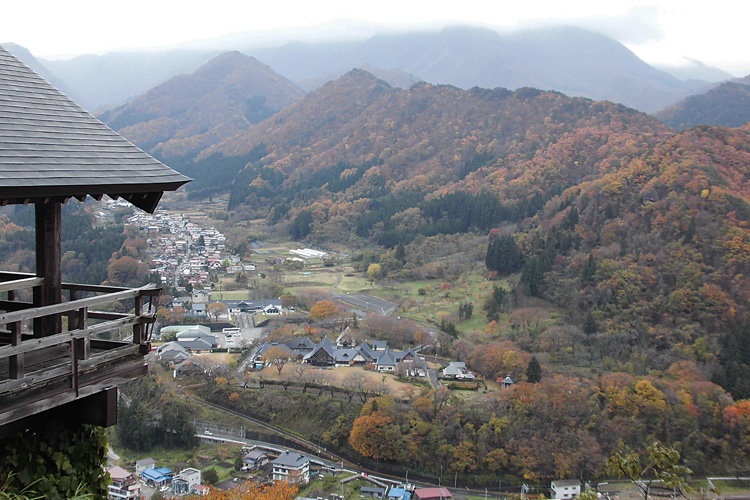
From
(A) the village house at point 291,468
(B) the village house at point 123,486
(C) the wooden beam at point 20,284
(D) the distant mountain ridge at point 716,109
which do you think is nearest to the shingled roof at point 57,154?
(C) the wooden beam at point 20,284

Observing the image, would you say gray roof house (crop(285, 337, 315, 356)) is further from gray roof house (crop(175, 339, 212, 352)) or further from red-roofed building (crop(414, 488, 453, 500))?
red-roofed building (crop(414, 488, 453, 500))

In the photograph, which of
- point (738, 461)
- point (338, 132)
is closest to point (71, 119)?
point (738, 461)

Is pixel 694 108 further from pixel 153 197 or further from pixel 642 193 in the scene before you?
pixel 153 197

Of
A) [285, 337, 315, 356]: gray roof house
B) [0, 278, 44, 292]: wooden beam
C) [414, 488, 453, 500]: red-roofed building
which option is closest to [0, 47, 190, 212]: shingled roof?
[0, 278, 44, 292]: wooden beam

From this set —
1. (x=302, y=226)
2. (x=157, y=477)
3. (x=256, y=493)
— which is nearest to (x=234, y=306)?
(x=157, y=477)

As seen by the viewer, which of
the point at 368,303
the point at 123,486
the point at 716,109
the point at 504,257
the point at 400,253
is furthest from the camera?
the point at 716,109

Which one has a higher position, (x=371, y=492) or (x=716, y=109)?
(x=716, y=109)

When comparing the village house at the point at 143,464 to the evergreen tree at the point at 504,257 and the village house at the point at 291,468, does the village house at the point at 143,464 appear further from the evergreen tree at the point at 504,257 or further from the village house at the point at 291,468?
the evergreen tree at the point at 504,257

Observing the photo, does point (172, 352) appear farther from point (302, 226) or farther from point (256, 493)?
point (302, 226)
